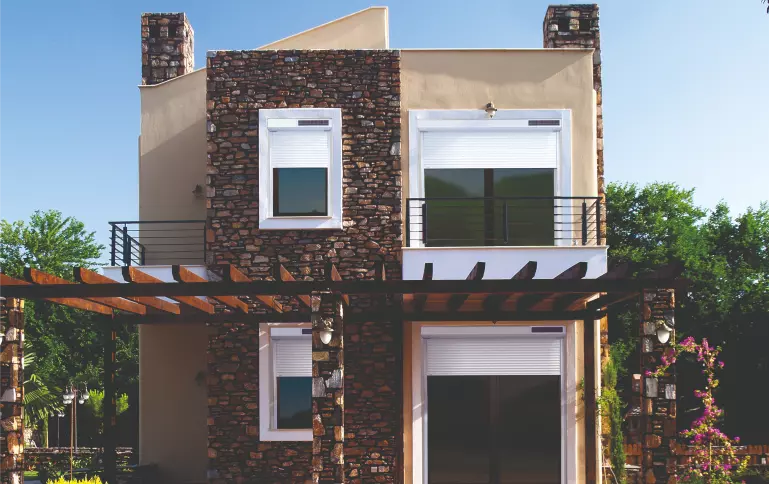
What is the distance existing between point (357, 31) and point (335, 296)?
19.8ft

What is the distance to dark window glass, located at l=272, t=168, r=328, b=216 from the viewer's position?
36.3 ft

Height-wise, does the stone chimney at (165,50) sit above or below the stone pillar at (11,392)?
above

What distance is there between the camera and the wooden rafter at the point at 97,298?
25.4 ft

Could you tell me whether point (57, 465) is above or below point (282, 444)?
below

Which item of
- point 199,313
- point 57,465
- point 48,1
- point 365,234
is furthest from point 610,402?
point 48,1

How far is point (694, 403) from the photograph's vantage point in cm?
2244

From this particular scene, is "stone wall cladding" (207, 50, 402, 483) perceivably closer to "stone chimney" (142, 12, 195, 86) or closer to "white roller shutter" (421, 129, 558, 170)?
"white roller shutter" (421, 129, 558, 170)

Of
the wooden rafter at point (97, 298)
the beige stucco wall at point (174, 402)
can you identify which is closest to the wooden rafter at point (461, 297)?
the wooden rafter at point (97, 298)

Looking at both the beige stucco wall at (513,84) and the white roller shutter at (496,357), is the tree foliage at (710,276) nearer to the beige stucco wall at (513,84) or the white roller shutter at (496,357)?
the beige stucco wall at (513,84)

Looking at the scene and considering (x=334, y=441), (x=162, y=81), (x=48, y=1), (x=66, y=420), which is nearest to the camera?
(x=334, y=441)

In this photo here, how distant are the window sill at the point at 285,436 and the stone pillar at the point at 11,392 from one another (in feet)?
11.7

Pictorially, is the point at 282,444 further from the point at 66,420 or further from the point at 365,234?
the point at 66,420

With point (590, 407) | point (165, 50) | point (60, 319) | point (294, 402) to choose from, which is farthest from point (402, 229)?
point (60, 319)

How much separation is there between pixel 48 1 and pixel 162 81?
136 inches
